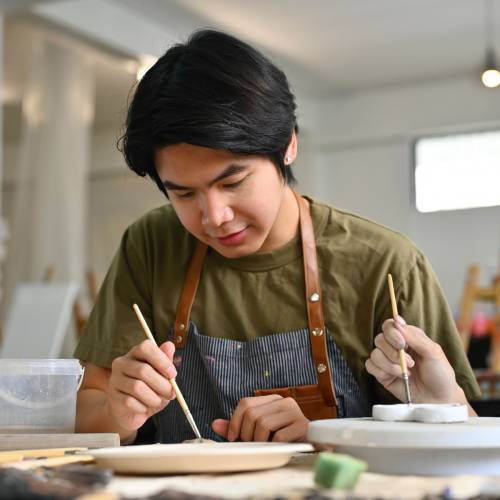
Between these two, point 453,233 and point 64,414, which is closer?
point 64,414

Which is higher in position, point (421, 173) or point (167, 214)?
point (421, 173)

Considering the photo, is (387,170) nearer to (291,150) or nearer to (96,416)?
(291,150)

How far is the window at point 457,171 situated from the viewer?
7.61m

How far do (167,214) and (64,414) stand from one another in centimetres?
56

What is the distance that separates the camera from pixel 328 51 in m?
6.74

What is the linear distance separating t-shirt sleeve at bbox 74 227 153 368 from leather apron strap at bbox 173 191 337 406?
75mm

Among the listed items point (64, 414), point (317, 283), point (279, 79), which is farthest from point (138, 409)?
point (279, 79)

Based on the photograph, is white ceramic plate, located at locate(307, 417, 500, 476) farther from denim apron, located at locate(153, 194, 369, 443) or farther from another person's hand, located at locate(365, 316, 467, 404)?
denim apron, located at locate(153, 194, 369, 443)

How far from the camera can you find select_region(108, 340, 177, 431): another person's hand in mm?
1152

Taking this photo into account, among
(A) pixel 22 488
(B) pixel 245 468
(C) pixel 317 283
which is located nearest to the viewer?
(A) pixel 22 488

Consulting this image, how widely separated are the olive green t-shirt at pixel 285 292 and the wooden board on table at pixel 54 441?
0.35 metres

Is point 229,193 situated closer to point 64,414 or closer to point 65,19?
point 64,414

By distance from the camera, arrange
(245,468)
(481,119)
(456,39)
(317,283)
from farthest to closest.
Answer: (481,119) < (456,39) < (317,283) < (245,468)

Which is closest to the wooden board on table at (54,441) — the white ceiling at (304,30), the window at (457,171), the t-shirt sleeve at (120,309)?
the t-shirt sleeve at (120,309)
